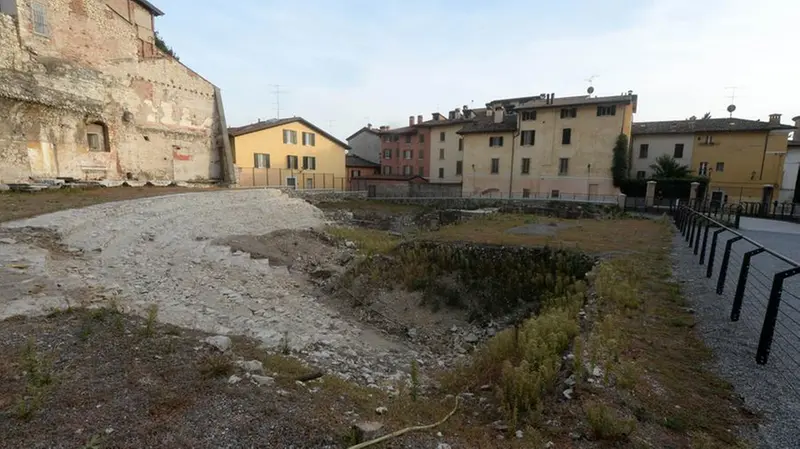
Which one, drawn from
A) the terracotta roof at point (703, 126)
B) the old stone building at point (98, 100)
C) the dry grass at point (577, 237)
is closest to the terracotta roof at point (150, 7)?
the old stone building at point (98, 100)

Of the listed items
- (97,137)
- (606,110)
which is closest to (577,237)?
(606,110)

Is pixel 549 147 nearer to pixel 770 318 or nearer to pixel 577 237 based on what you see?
pixel 577 237

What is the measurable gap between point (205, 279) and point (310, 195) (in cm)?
2294

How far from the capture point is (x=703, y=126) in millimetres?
36469

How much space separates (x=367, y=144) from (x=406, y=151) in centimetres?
1071

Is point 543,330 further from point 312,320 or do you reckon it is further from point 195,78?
point 195,78

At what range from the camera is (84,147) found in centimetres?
2295

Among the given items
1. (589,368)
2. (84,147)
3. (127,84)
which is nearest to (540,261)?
(589,368)

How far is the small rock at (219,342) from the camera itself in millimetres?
5310

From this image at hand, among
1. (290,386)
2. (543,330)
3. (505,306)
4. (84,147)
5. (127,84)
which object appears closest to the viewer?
(290,386)

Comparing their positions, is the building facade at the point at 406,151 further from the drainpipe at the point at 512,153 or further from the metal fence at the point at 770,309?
the metal fence at the point at 770,309

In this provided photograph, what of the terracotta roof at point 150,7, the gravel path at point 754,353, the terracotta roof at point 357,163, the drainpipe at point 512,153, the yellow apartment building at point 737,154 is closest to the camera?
the gravel path at point 754,353

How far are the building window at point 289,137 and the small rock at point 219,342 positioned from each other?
34.5 metres

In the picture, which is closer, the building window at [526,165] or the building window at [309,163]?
the building window at [309,163]
